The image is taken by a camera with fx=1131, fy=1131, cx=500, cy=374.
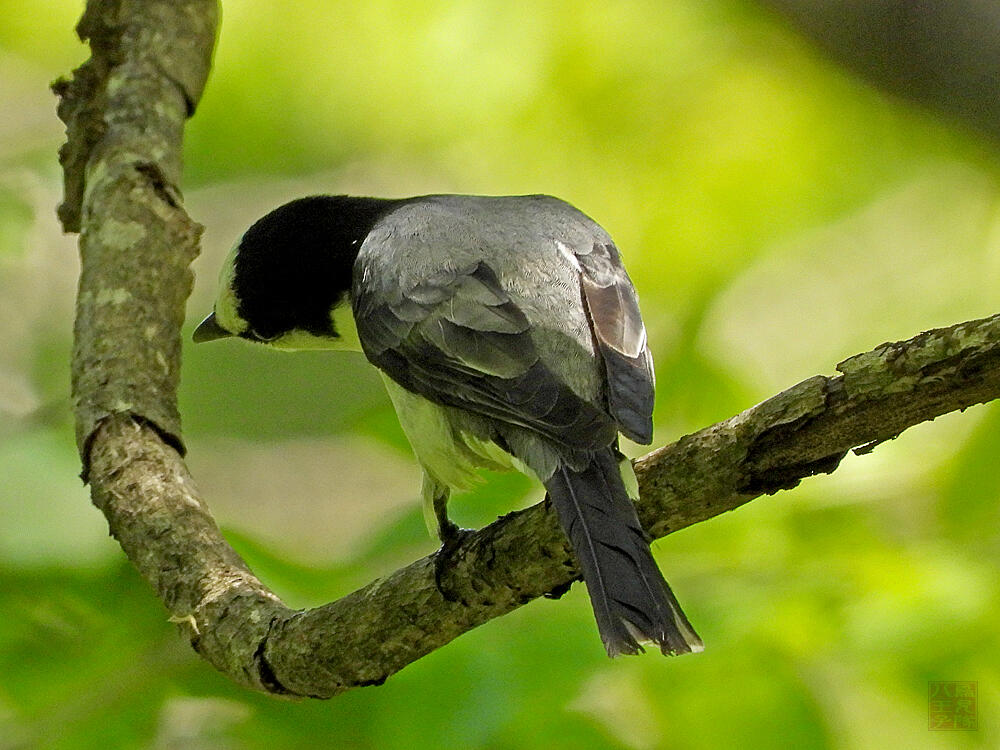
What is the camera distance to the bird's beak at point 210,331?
384 centimetres

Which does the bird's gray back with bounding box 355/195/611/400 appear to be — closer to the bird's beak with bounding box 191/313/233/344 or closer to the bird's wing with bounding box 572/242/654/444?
the bird's wing with bounding box 572/242/654/444

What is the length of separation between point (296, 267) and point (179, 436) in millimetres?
646

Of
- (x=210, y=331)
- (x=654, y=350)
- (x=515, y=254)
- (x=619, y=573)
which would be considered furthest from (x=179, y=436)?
(x=619, y=573)

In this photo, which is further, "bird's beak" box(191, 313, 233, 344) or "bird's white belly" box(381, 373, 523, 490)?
"bird's beak" box(191, 313, 233, 344)

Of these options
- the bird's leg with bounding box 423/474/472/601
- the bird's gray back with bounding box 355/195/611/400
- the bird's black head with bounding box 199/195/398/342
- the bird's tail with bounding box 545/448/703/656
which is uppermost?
the bird's black head with bounding box 199/195/398/342

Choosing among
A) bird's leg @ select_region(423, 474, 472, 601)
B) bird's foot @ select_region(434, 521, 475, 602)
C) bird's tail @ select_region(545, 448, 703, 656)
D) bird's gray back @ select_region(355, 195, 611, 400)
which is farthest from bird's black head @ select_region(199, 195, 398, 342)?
bird's tail @ select_region(545, 448, 703, 656)

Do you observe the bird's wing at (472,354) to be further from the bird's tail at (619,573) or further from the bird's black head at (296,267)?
the bird's black head at (296,267)

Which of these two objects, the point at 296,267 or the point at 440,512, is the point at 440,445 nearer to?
the point at 440,512

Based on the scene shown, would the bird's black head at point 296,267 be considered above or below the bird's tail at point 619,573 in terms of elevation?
above

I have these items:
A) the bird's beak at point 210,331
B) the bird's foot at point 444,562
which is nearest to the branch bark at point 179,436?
the bird's foot at point 444,562

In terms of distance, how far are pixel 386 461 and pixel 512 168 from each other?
1.62 meters

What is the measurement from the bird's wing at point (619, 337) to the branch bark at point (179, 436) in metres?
0.21

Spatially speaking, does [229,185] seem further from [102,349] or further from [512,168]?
[102,349]

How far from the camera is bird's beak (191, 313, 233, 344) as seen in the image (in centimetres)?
384
